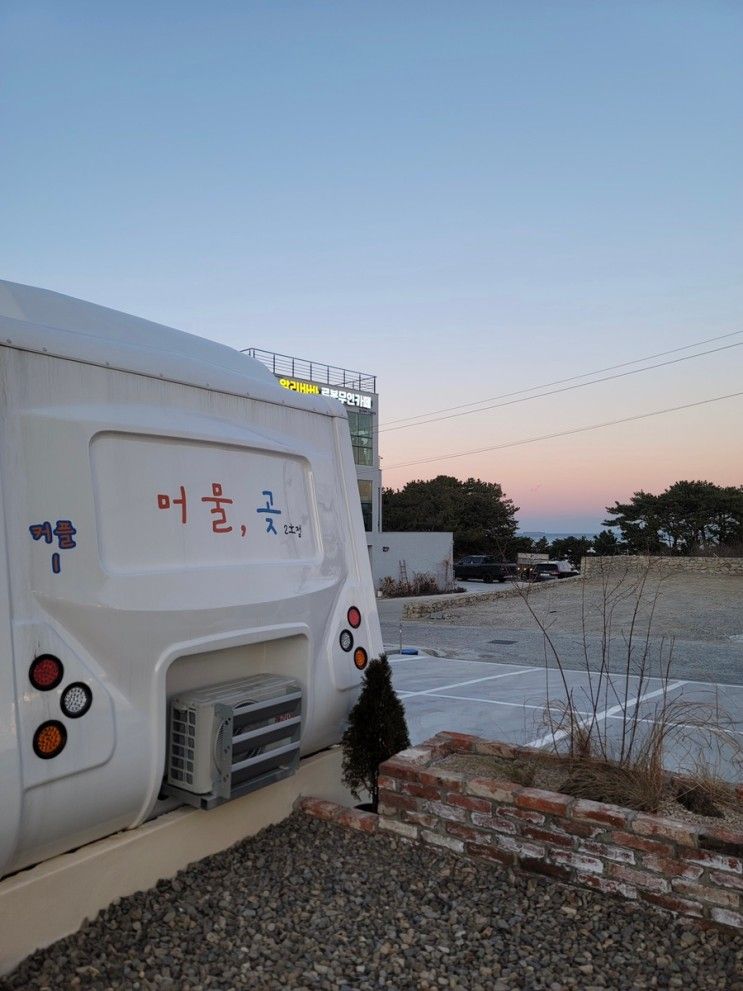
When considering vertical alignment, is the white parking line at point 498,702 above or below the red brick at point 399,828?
below

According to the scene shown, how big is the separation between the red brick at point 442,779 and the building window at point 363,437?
3709 centimetres

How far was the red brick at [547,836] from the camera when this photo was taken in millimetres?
3244

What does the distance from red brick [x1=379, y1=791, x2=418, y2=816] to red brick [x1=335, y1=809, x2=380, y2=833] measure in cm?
8

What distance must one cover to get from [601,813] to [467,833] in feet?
2.22

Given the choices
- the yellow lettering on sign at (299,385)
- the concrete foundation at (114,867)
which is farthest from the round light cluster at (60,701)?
the yellow lettering on sign at (299,385)

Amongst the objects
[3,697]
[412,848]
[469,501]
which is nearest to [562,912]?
[412,848]

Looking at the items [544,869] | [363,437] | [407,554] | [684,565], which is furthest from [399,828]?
[363,437]

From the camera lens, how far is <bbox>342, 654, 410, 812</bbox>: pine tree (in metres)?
3.98

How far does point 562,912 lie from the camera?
306 centimetres

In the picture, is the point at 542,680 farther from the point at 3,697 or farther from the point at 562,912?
the point at 3,697

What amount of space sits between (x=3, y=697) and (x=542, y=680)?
30.8 ft

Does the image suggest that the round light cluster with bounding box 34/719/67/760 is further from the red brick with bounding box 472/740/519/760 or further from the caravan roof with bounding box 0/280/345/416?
the red brick with bounding box 472/740/519/760

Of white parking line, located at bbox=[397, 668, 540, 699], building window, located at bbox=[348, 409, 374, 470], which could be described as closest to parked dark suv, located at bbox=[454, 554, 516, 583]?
building window, located at bbox=[348, 409, 374, 470]

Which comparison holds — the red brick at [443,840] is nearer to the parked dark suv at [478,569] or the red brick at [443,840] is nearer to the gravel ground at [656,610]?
the gravel ground at [656,610]
